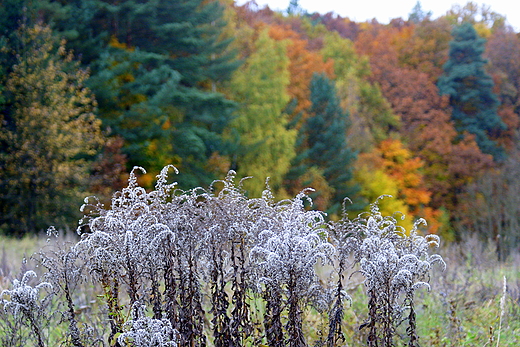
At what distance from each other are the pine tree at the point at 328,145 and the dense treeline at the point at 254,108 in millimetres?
74

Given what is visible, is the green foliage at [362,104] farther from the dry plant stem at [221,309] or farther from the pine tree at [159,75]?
the dry plant stem at [221,309]

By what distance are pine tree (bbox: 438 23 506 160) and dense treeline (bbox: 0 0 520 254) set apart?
10 centimetres

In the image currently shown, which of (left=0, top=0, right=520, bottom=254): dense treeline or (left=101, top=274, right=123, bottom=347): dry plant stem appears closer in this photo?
(left=101, top=274, right=123, bottom=347): dry plant stem

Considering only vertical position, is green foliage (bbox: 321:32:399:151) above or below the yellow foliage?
below

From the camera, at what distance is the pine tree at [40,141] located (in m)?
14.5

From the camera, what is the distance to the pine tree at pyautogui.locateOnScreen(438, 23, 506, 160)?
28797 millimetres

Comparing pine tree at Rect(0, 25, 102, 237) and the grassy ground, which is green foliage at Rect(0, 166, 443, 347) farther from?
pine tree at Rect(0, 25, 102, 237)

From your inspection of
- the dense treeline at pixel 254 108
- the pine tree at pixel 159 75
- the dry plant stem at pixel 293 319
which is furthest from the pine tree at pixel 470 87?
the dry plant stem at pixel 293 319

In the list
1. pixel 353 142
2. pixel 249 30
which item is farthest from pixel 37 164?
pixel 353 142

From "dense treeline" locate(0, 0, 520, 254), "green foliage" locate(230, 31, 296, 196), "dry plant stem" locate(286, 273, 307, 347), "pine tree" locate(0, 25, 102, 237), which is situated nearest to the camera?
"dry plant stem" locate(286, 273, 307, 347)

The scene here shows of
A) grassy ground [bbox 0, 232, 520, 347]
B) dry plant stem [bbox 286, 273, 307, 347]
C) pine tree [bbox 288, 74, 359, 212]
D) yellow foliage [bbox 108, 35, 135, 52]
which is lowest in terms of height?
grassy ground [bbox 0, 232, 520, 347]

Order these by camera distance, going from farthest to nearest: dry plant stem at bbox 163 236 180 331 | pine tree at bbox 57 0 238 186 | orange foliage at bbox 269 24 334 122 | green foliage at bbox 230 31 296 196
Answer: orange foliage at bbox 269 24 334 122 → green foliage at bbox 230 31 296 196 → pine tree at bbox 57 0 238 186 → dry plant stem at bbox 163 236 180 331

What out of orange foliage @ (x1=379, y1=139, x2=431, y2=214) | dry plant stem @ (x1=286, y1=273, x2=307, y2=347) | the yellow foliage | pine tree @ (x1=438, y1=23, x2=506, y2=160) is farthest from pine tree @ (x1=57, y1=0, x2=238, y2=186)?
pine tree @ (x1=438, y1=23, x2=506, y2=160)

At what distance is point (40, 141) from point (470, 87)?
24.5 m
